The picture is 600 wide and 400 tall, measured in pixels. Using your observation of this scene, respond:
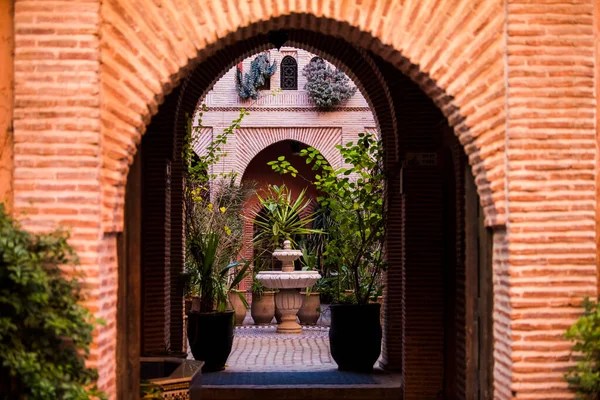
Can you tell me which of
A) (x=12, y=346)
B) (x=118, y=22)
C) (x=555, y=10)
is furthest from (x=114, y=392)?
(x=555, y=10)

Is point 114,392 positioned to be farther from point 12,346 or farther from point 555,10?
point 555,10

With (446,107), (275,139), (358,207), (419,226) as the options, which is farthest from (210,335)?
(275,139)

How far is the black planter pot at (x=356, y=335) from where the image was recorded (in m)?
10.8

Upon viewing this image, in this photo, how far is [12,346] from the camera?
172 inches

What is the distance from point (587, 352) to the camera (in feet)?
15.9

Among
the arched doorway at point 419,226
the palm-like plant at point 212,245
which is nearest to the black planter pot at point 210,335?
the palm-like plant at point 212,245

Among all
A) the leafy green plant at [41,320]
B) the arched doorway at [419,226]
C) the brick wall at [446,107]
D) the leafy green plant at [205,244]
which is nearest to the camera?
the leafy green plant at [41,320]

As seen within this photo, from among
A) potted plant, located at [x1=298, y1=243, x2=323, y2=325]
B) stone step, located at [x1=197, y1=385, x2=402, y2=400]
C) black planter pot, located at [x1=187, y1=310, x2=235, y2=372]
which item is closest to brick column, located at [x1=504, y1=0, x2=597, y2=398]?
stone step, located at [x1=197, y1=385, x2=402, y2=400]

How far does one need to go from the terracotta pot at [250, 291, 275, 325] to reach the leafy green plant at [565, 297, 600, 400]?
1206 cm

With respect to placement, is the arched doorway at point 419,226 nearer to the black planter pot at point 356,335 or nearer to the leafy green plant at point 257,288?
the black planter pot at point 356,335

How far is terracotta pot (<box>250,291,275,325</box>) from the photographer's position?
16938 millimetres

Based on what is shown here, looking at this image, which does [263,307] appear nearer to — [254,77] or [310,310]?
[310,310]

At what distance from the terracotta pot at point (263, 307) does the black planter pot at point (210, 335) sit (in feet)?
18.7

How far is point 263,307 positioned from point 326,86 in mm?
5647
